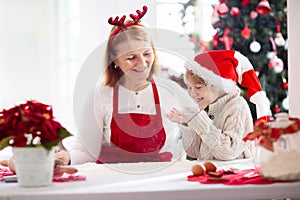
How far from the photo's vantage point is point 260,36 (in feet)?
14.1

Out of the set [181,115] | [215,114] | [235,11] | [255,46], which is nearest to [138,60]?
[181,115]

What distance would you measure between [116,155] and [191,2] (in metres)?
2.80

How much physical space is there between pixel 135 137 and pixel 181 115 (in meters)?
0.16

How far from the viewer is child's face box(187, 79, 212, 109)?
6.00 ft

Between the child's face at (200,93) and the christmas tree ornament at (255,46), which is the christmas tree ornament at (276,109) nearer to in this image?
the christmas tree ornament at (255,46)

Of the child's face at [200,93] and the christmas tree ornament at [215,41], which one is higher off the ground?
the christmas tree ornament at [215,41]

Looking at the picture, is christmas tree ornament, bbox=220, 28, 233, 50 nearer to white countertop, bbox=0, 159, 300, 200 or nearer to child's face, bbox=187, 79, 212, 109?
child's face, bbox=187, 79, 212, 109

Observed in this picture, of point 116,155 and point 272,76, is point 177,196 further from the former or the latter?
point 272,76

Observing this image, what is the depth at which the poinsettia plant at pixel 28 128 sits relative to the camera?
1390 mm

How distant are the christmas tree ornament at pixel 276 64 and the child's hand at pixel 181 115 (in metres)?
Result: 2.47

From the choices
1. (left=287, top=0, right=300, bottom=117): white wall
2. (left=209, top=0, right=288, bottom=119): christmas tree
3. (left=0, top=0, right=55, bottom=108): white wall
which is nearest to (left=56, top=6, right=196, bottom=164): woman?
(left=287, top=0, right=300, bottom=117): white wall

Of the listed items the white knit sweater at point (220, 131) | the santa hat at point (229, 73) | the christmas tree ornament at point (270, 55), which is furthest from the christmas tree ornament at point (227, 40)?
the white knit sweater at point (220, 131)

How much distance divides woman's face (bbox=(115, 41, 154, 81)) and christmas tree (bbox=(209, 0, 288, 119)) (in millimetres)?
2539

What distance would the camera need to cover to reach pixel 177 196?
136cm
